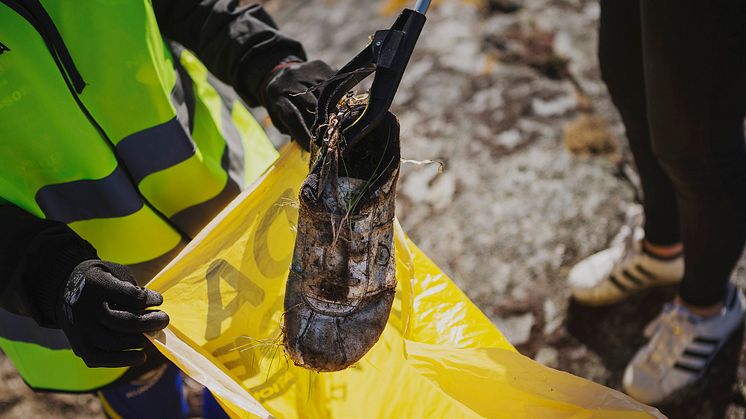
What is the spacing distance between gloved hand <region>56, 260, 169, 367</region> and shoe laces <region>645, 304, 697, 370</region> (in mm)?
1217

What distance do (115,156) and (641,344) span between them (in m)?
1.37

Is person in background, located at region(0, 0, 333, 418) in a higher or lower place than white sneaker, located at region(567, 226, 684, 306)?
higher

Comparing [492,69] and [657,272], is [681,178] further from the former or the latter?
[492,69]

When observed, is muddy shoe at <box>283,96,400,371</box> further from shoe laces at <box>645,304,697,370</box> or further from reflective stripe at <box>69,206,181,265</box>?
shoe laces at <box>645,304,697,370</box>

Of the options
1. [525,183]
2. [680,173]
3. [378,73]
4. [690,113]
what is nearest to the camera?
[378,73]

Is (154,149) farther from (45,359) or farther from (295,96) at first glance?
(45,359)

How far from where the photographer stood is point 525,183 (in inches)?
83.4

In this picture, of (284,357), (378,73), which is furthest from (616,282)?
(378,73)

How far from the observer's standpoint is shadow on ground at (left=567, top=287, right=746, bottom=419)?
1578 millimetres

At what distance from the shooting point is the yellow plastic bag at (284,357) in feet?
3.35

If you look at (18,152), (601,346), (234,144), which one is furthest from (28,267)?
(601,346)

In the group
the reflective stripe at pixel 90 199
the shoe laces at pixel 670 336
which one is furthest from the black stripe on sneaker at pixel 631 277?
the reflective stripe at pixel 90 199

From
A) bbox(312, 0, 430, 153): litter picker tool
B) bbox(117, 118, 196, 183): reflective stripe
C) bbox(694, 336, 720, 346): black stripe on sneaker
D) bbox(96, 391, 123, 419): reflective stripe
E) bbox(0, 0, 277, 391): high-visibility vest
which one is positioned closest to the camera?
bbox(312, 0, 430, 153): litter picker tool

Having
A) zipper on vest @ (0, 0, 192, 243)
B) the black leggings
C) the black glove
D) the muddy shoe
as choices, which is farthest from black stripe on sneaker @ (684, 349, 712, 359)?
zipper on vest @ (0, 0, 192, 243)
